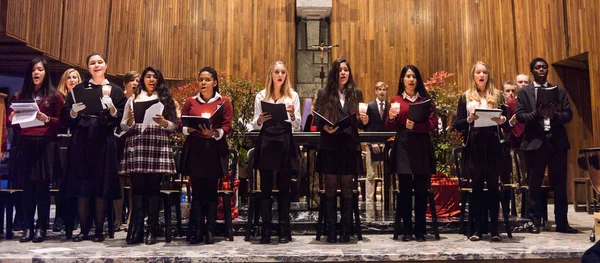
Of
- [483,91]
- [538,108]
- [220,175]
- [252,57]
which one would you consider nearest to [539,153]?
[538,108]

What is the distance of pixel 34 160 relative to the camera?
3771 mm

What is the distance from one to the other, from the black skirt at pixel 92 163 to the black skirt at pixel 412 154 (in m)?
2.02

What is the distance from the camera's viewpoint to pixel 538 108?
3.87 m

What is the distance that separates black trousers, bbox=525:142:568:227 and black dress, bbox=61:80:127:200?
3.20 metres

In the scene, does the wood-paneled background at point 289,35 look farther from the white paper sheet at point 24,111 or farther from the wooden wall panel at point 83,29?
the white paper sheet at point 24,111

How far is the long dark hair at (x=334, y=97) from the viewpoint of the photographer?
363cm

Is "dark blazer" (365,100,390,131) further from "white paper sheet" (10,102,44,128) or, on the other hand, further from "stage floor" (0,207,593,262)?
"white paper sheet" (10,102,44,128)

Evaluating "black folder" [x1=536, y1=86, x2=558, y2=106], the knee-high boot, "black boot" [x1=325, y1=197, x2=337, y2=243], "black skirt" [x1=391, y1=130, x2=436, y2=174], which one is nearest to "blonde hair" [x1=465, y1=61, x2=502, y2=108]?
"black folder" [x1=536, y1=86, x2=558, y2=106]

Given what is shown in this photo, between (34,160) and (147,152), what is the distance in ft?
3.09

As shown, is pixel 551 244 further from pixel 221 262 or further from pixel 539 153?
pixel 221 262

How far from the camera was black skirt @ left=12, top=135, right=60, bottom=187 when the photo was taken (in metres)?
3.76

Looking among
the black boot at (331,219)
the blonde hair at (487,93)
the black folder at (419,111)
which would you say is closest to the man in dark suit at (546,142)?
the blonde hair at (487,93)

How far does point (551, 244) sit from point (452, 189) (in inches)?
50.3

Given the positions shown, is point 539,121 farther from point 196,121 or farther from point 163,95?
point 163,95
